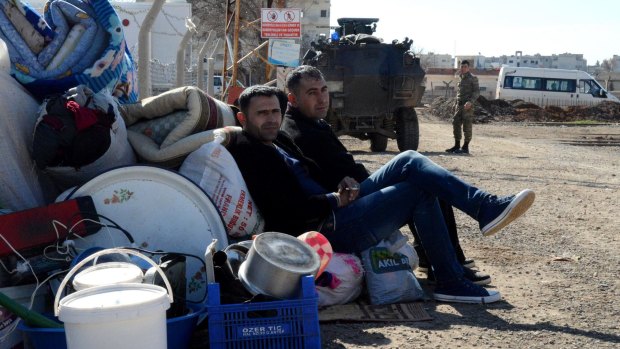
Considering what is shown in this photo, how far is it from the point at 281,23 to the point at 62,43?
14.0 metres

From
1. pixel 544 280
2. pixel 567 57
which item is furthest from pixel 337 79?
pixel 567 57

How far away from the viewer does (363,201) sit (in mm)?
4391

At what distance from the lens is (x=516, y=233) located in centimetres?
658

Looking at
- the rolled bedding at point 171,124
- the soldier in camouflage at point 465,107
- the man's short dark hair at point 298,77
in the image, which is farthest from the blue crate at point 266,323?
the soldier in camouflage at point 465,107

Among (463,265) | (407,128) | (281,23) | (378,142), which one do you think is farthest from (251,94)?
(281,23)

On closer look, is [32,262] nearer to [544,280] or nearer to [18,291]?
[18,291]

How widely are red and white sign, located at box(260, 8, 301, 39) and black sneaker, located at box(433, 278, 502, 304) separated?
14066 millimetres

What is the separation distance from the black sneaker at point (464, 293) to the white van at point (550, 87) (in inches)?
1441

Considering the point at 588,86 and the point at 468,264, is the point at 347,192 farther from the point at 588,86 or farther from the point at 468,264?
the point at 588,86

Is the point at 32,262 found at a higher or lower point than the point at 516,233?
higher

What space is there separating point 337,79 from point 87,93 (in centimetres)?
1153

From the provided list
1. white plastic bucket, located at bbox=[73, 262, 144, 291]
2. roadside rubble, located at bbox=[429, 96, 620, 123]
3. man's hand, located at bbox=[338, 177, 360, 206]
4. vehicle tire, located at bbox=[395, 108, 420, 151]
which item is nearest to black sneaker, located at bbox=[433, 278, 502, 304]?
man's hand, located at bbox=[338, 177, 360, 206]

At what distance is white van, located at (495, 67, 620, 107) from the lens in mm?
39156

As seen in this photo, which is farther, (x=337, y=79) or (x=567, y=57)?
(x=567, y=57)
